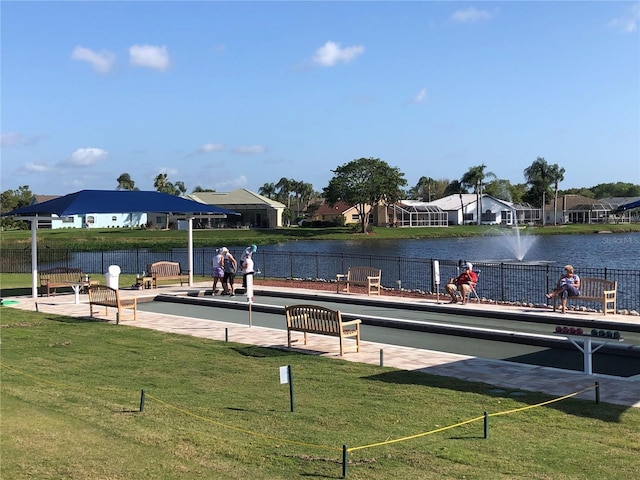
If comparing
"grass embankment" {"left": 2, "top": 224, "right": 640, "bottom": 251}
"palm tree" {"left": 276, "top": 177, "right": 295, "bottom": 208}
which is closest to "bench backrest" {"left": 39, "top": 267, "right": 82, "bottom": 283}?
"grass embankment" {"left": 2, "top": 224, "right": 640, "bottom": 251}

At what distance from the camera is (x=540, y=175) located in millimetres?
128875

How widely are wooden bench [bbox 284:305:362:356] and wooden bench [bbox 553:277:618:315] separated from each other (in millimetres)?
7237

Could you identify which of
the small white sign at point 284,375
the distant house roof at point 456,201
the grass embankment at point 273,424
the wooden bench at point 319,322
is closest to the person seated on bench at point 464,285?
the wooden bench at point 319,322

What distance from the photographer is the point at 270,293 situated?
77.4 ft

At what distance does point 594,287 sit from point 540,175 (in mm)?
115929

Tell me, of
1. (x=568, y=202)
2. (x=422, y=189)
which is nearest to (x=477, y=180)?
(x=568, y=202)

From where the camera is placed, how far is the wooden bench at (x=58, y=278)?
23386 millimetres

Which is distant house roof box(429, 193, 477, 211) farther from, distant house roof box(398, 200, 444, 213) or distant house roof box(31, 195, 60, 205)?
Result: distant house roof box(31, 195, 60, 205)

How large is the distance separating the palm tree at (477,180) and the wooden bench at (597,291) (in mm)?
102370

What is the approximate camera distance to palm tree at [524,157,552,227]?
12756 cm

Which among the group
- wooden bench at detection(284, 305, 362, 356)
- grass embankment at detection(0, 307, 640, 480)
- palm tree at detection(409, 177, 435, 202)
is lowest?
grass embankment at detection(0, 307, 640, 480)

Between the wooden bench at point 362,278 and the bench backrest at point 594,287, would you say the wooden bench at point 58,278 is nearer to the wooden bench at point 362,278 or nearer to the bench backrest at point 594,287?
the wooden bench at point 362,278

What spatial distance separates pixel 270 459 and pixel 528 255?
49953 millimetres

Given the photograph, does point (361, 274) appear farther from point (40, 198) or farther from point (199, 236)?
point (40, 198)
